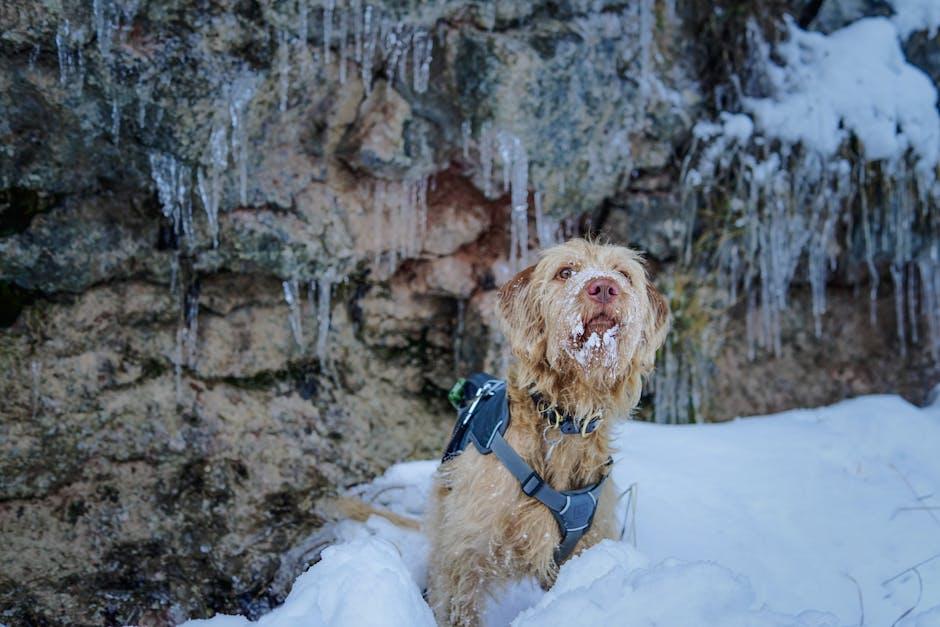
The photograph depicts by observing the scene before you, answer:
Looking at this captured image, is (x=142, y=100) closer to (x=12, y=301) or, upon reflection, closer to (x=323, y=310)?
(x=12, y=301)

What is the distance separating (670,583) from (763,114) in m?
4.30

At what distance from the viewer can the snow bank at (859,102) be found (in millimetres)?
5312

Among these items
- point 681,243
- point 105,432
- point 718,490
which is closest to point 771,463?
point 718,490

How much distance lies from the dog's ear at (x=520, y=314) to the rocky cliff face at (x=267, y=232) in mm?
2048

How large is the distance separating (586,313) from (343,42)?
2.81 meters

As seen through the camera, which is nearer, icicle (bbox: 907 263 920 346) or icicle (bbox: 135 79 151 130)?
icicle (bbox: 135 79 151 130)

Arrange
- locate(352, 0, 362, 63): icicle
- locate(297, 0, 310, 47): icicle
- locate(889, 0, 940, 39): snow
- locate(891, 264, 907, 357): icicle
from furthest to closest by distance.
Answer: locate(891, 264, 907, 357): icicle < locate(889, 0, 940, 39): snow < locate(352, 0, 362, 63): icicle < locate(297, 0, 310, 47): icicle

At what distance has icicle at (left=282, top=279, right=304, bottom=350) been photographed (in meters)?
4.77

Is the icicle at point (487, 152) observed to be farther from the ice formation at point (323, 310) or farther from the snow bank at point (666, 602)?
the snow bank at point (666, 602)

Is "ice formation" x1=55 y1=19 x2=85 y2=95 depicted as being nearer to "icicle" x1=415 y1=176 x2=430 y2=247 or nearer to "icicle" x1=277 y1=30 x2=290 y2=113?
"icicle" x1=277 y1=30 x2=290 y2=113

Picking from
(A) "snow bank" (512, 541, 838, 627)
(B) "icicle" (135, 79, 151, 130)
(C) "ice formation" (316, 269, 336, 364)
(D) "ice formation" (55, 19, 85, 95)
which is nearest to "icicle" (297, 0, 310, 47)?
(B) "icicle" (135, 79, 151, 130)

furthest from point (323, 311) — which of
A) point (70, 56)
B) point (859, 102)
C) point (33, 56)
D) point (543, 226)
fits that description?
point (859, 102)

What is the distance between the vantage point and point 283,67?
14.3 feet

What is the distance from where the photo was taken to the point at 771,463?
409cm
